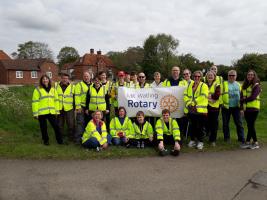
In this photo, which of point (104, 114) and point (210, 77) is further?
point (104, 114)

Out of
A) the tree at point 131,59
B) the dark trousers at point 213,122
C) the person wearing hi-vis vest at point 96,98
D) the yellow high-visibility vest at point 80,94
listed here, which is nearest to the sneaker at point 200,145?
the dark trousers at point 213,122

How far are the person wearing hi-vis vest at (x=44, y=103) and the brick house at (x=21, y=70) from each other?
4970 centimetres

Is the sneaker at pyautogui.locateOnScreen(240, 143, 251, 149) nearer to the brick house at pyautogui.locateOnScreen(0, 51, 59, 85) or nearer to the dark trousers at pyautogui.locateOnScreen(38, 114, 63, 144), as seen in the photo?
the dark trousers at pyautogui.locateOnScreen(38, 114, 63, 144)

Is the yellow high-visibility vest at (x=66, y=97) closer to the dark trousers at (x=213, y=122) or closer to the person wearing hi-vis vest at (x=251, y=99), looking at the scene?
the dark trousers at (x=213, y=122)

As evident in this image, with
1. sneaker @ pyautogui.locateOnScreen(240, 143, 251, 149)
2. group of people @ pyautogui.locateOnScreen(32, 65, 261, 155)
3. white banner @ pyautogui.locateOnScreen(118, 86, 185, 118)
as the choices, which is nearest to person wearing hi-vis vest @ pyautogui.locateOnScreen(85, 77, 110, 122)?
group of people @ pyautogui.locateOnScreen(32, 65, 261, 155)

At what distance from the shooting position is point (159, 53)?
65250 mm

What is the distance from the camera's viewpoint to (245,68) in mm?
44844

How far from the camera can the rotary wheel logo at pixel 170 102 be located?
8.82 metres

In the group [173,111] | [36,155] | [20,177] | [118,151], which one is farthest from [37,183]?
[173,111]

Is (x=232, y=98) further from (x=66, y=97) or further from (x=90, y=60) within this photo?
(x=90, y=60)

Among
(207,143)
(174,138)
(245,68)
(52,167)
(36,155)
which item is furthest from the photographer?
(245,68)

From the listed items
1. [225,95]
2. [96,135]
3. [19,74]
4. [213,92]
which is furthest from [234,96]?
[19,74]

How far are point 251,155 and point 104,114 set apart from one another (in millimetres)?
4262

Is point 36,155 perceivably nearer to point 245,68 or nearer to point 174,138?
point 174,138
